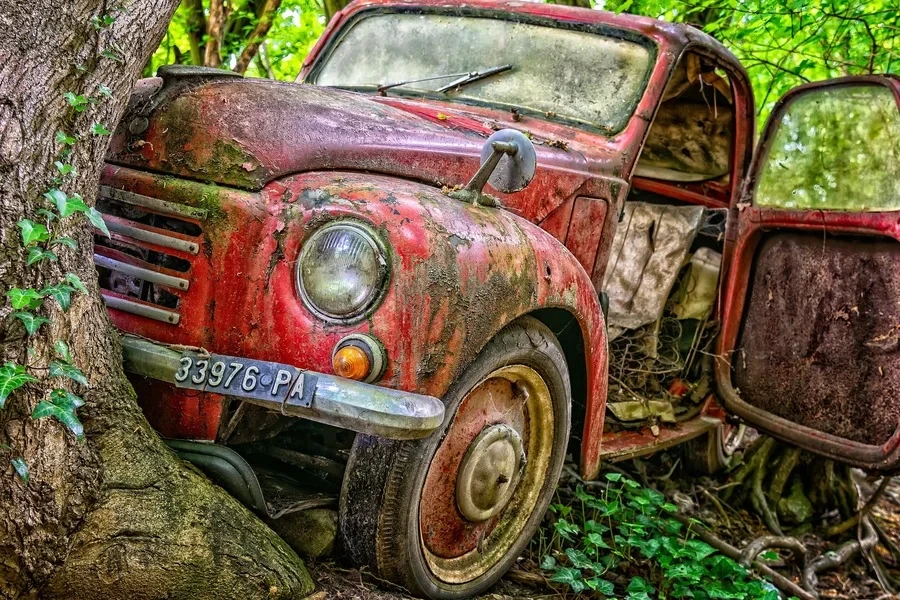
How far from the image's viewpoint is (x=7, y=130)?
1.75 m

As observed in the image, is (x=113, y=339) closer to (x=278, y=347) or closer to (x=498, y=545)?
(x=278, y=347)

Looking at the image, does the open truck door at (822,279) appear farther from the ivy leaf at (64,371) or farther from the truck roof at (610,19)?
the ivy leaf at (64,371)

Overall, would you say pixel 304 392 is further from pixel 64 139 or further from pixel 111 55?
pixel 111 55

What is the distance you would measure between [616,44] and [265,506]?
236 cm

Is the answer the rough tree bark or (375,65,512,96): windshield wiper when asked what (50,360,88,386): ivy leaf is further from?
(375,65,512,96): windshield wiper

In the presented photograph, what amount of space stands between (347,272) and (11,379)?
30.0 inches

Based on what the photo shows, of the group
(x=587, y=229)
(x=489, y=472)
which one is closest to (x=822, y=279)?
(x=587, y=229)

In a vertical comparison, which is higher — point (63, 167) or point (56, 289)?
point (63, 167)

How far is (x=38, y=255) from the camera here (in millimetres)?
1744

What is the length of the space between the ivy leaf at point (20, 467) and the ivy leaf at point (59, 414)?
9 centimetres

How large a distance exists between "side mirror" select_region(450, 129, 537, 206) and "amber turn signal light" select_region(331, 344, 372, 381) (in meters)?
0.59

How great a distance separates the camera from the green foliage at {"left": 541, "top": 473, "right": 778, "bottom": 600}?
2902 mm

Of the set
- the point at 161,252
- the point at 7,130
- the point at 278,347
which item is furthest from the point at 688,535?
the point at 7,130

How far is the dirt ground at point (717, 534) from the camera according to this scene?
223cm
